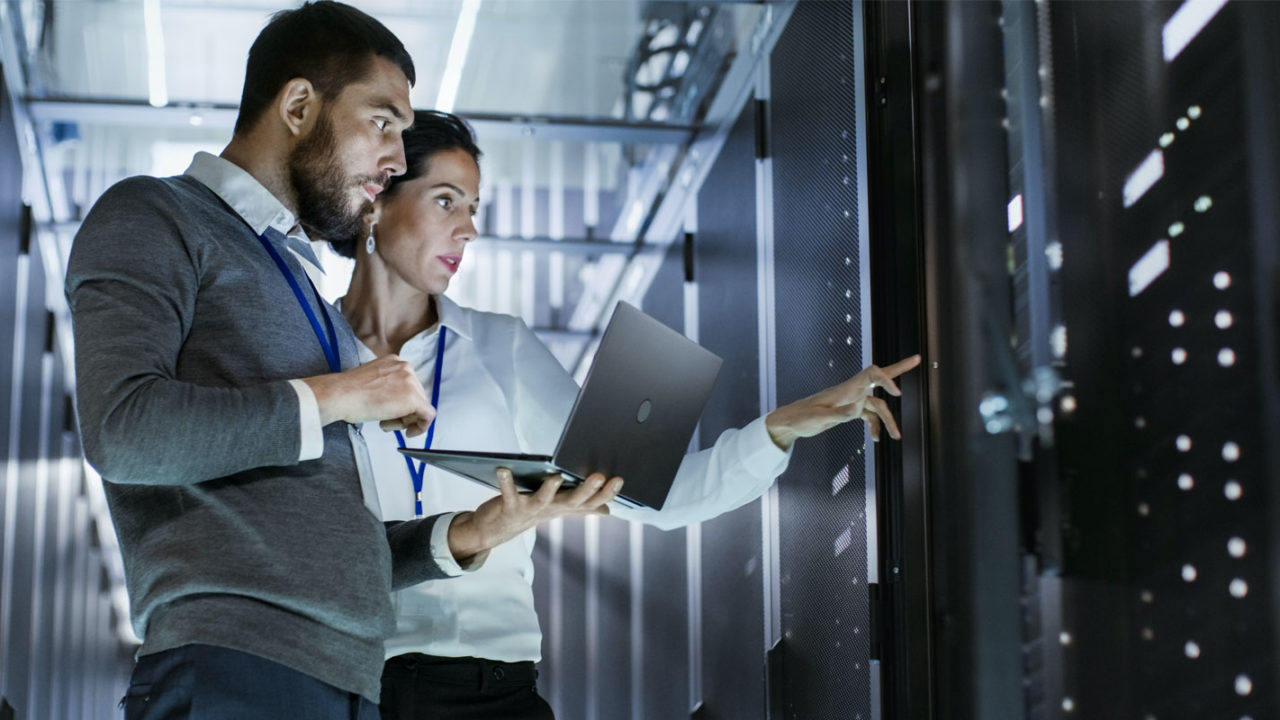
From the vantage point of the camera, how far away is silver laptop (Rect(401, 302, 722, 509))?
185 cm

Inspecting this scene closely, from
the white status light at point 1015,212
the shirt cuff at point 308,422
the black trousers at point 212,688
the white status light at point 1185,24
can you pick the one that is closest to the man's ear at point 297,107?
the shirt cuff at point 308,422

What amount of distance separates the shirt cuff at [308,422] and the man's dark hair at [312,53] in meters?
→ 0.48

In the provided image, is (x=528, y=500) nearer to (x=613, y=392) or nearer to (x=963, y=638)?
(x=613, y=392)

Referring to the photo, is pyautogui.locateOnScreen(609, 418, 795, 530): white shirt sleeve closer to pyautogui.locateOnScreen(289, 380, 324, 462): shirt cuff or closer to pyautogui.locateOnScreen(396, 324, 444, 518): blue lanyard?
pyautogui.locateOnScreen(396, 324, 444, 518): blue lanyard

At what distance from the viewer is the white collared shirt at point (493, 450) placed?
2262 mm

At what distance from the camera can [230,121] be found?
3621mm

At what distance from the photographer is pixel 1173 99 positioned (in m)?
1.60

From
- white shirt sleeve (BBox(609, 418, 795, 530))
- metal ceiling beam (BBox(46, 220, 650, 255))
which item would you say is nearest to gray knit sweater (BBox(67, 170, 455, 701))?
white shirt sleeve (BBox(609, 418, 795, 530))

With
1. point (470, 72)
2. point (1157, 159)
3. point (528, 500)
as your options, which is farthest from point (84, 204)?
point (1157, 159)

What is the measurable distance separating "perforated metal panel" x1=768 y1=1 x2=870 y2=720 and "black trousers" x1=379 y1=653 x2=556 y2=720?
0.57m

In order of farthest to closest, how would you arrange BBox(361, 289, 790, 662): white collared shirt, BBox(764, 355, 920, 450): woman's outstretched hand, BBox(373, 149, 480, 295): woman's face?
BBox(373, 149, 480, 295): woman's face < BBox(361, 289, 790, 662): white collared shirt < BBox(764, 355, 920, 450): woman's outstretched hand

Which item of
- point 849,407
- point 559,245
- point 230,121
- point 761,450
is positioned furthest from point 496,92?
point 849,407

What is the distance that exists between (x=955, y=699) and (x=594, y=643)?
308 cm

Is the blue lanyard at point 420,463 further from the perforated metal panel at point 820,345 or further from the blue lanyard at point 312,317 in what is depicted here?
the perforated metal panel at point 820,345
